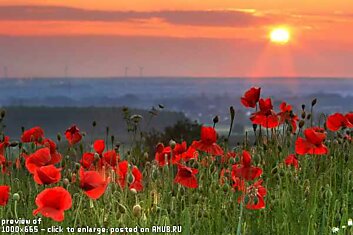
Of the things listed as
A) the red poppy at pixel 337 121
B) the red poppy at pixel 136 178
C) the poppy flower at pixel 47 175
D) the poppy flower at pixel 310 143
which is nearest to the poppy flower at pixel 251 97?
the red poppy at pixel 337 121

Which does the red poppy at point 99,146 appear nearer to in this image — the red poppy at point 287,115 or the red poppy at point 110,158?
the red poppy at point 110,158

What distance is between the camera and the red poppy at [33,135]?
5711mm

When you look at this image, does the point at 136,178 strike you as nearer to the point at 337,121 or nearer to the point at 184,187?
the point at 184,187

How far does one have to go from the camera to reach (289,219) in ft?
15.8

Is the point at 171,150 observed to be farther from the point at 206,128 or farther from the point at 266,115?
the point at 266,115

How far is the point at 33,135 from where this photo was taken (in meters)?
5.75

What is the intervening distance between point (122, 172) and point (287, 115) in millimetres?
1839

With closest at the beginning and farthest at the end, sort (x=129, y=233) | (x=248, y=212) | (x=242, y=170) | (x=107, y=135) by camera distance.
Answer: (x=129, y=233) → (x=242, y=170) → (x=248, y=212) → (x=107, y=135)

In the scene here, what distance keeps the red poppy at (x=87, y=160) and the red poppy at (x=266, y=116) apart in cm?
124

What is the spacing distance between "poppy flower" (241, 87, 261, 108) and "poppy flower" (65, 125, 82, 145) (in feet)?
4.01

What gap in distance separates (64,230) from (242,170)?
110 cm

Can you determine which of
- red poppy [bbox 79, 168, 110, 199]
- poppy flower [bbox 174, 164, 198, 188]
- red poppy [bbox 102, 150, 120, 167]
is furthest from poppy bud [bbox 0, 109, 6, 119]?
red poppy [bbox 79, 168, 110, 199]

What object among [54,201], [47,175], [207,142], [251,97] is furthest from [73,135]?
[54,201]

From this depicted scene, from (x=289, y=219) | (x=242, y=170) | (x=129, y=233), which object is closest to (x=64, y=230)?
(x=129, y=233)
